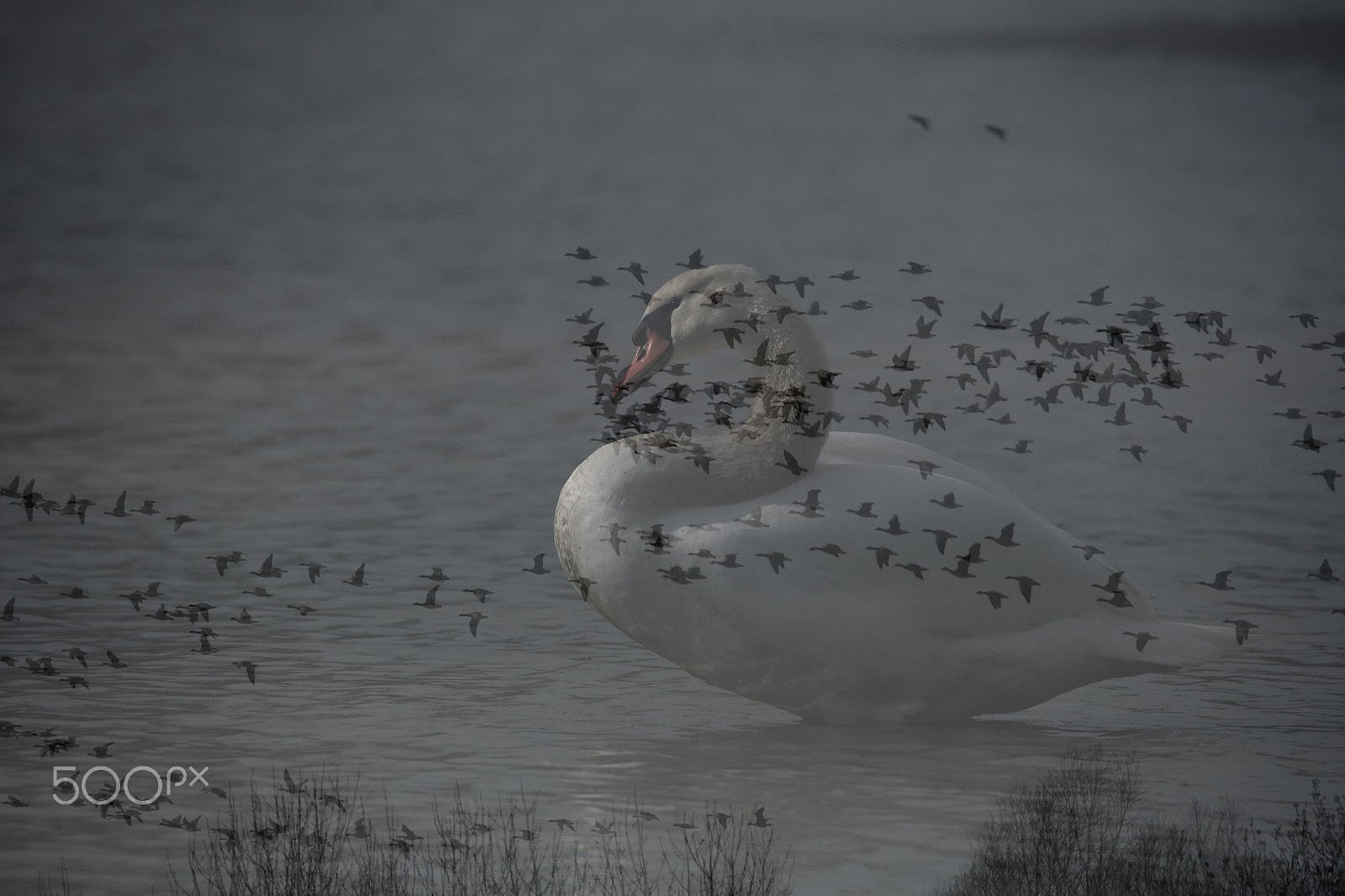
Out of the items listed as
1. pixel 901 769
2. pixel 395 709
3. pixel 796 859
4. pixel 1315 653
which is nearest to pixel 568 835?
pixel 796 859

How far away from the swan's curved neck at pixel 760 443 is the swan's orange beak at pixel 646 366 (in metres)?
0.26

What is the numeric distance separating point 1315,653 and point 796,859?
16.1 feet

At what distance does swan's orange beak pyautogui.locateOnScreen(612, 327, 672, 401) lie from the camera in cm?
932

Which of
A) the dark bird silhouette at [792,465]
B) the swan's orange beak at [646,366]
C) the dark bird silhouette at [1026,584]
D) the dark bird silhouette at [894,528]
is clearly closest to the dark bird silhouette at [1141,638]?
the dark bird silhouette at [1026,584]

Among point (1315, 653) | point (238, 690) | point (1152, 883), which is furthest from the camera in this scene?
point (1315, 653)

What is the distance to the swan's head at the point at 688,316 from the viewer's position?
9242 mm

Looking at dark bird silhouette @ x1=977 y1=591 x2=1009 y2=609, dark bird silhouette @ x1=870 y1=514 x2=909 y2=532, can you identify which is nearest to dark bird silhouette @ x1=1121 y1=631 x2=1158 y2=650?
dark bird silhouette @ x1=977 y1=591 x2=1009 y2=609

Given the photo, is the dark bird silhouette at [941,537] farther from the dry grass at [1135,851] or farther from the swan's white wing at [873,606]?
the dry grass at [1135,851]

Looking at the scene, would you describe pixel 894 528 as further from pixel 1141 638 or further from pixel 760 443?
pixel 1141 638

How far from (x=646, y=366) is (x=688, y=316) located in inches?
13.0

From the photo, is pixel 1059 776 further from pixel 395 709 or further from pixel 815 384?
pixel 395 709

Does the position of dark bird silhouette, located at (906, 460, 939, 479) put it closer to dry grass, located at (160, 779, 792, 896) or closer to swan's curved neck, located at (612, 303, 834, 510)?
swan's curved neck, located at (612, 303, 834, 510)

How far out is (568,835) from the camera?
726 cm

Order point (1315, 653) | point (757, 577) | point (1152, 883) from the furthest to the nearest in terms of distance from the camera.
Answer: point (1315, 653), point (757, 577), point (1152, 883)
